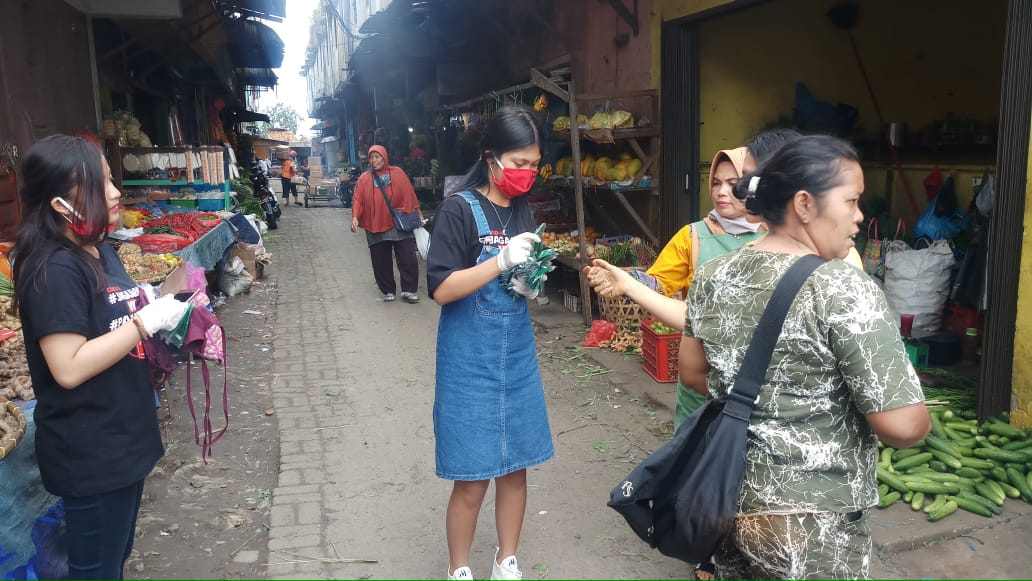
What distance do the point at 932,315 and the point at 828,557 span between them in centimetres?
526

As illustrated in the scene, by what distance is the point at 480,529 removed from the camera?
3848 millimetres

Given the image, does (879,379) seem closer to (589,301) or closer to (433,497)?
(433,497)

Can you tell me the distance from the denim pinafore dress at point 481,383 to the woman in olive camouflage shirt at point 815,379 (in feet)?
3.11

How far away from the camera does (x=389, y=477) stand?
4527mm

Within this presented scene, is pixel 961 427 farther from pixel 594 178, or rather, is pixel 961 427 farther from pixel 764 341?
pixel 594 178

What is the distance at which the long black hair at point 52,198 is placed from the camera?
7.48 feet

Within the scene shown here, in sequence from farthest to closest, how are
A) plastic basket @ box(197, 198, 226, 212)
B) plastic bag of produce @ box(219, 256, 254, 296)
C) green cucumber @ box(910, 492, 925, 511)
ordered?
plastic basket @ box(197, 198, 226, 212), plastic bag of produce @ box(219, 256, 254, 296), green cucumber @ box(910, 492, 925, 511)

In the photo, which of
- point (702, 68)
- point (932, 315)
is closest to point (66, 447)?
point (932, 315)

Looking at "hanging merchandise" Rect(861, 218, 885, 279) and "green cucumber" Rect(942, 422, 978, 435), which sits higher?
"hanging merchandise" Rect(861, 218, 885, 279)

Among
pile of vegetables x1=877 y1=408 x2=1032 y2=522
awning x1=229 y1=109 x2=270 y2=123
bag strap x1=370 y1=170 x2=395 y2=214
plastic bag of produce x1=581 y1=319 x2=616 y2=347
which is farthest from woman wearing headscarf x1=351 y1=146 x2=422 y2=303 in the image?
awning x1=229 y1=109 x2=270 y2=123

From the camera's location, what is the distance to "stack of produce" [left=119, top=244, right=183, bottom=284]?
636cm

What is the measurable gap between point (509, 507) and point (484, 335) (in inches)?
28.4

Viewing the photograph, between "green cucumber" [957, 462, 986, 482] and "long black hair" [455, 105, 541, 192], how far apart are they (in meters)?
3.09

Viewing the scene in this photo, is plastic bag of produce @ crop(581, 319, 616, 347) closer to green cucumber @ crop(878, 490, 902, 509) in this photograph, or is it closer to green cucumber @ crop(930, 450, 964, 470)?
green cucumber @ crop(930, 450, 964, 470)
